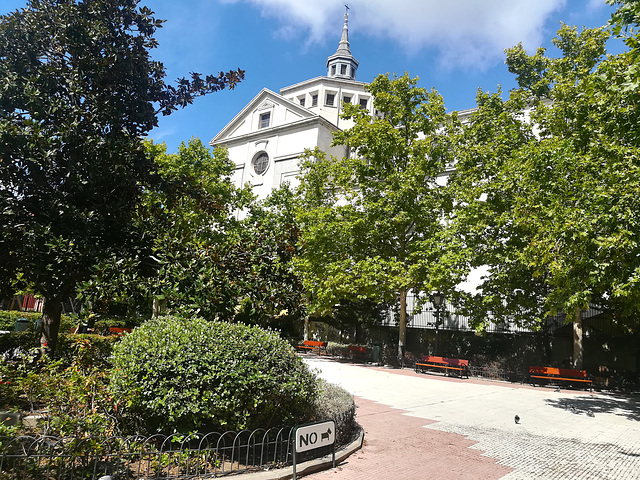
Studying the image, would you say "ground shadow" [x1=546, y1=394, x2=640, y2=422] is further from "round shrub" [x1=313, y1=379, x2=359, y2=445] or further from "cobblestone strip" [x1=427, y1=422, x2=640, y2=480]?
"round shrub" [x1=313, y1=379, x2=359, y2=445]

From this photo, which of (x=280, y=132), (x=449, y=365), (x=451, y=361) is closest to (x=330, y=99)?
(x=280, y=132)

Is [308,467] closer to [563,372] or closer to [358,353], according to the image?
[563,372]

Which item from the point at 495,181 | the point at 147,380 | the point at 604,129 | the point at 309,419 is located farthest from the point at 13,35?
the point at 495,181

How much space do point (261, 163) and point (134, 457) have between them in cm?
4775

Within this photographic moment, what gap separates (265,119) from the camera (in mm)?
51969

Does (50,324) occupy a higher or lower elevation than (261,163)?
lower

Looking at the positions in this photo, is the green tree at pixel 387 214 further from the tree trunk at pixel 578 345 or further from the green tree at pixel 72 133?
the green tree at pixel 72 133

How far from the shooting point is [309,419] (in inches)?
265

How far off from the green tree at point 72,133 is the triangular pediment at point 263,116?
41.4 m

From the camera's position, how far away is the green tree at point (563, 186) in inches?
420

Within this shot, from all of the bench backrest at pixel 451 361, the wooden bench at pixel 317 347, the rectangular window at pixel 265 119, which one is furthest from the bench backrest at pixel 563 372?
the rectangular window at pixel 265 119

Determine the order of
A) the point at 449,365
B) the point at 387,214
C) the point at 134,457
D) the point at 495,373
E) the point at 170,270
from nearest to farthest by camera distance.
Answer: the point at 134,457 → the point at 170,270 → the point at 449,365 → the point at 495,373 → the point at 387,214

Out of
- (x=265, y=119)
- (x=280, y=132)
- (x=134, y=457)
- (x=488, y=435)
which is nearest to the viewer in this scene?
(x=134, y=457)

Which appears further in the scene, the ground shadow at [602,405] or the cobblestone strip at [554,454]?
the ground shadow at [602,405]
